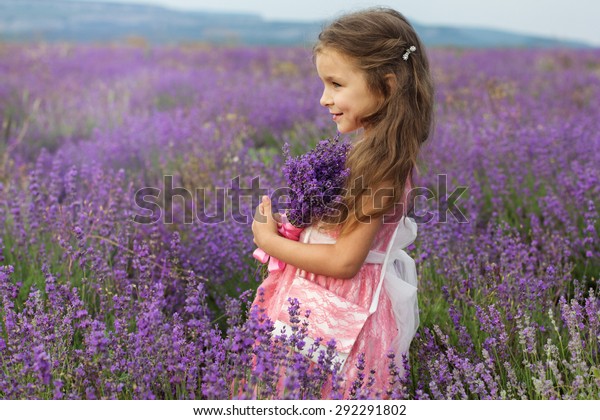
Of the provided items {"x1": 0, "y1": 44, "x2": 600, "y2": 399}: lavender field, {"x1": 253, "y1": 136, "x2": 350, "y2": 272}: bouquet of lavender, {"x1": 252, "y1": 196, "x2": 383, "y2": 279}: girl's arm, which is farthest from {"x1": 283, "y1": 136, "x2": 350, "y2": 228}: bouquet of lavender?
{"x1": 0, "y1": 44, "x2": 600, "y2": 399}: lavender field

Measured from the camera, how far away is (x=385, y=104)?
2309 mm

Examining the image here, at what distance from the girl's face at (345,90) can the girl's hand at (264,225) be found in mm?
357

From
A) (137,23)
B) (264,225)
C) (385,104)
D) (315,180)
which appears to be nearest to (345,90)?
(385,104)

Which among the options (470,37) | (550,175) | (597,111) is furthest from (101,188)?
(470,37)

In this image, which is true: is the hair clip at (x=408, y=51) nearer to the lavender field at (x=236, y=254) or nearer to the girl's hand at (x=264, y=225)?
the girl's hand at (x=264, y=225)

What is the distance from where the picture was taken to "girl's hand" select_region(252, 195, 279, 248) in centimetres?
227

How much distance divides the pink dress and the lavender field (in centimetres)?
7

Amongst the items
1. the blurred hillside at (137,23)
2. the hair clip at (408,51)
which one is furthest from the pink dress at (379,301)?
the blurred hillside at (137,23)

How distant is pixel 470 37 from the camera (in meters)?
77.4

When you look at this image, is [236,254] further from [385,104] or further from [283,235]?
[385,104]

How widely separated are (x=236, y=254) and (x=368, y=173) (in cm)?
113

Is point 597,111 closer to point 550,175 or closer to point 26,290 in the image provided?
point 550,175

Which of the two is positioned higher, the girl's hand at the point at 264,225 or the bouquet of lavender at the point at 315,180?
the bouquet of lavender at the point at 315,180

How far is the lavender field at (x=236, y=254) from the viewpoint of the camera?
2047mm
